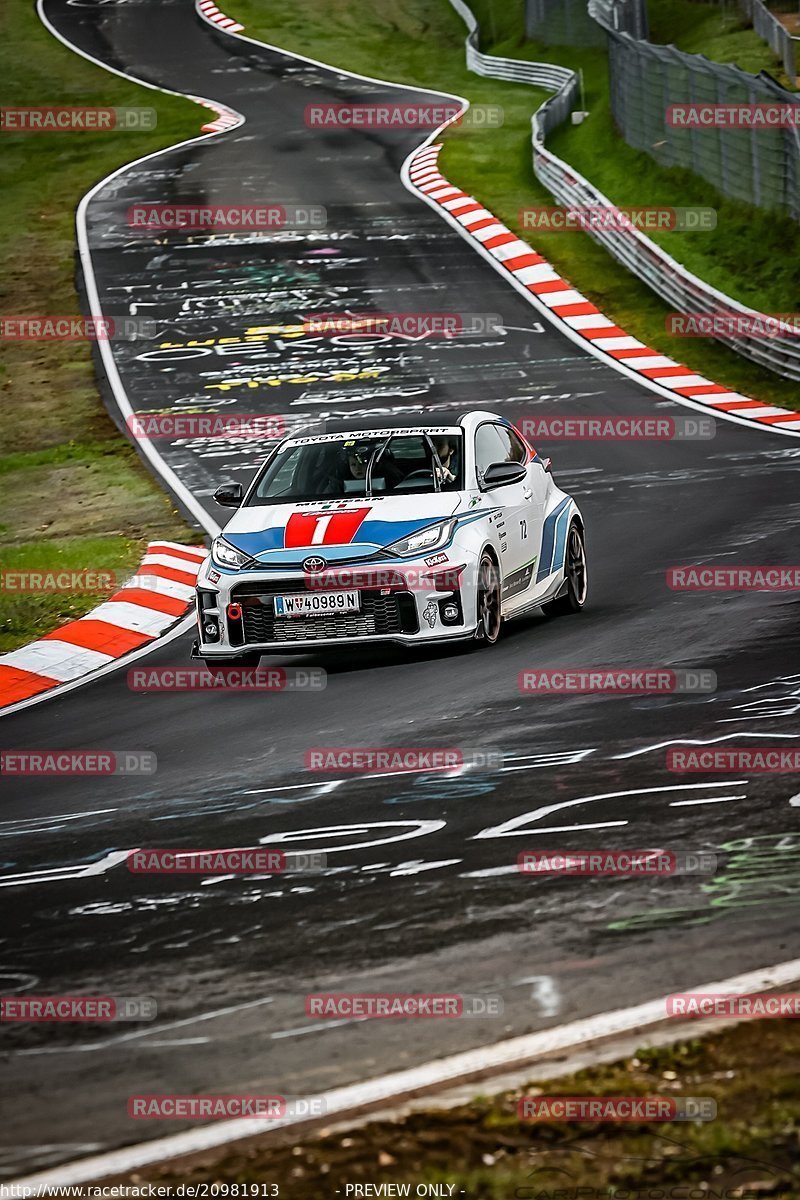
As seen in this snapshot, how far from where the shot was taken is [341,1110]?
15.6 feet

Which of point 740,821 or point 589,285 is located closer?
point 740,821

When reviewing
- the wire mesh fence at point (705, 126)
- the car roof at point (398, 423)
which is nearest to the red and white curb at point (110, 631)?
the car roof at point (398, 423)

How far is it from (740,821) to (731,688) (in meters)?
3.05

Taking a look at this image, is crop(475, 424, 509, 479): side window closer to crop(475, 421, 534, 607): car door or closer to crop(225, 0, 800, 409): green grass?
crop(475, 421, 534, 607): car door

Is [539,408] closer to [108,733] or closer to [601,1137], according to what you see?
[108,733]

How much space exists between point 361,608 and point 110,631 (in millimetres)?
3689

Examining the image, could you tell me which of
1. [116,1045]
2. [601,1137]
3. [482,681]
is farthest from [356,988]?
[482,681]

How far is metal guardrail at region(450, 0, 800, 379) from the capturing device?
2483 centimetres

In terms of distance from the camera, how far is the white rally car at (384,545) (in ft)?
38.5

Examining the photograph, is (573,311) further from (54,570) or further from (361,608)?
(361,608)

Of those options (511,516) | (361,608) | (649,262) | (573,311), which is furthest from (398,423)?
(649,262)

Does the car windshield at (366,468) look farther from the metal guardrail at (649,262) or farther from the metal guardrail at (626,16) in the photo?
the metal guardrail at (626,16)

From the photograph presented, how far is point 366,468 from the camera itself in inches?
506

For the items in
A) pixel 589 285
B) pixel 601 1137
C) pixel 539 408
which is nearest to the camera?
pixel 601 1137
